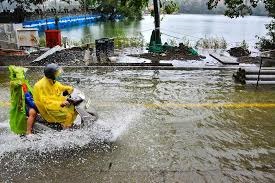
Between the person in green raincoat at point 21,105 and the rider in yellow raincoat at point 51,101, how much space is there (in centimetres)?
18

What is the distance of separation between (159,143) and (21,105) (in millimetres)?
2786

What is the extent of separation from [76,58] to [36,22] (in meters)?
36.9

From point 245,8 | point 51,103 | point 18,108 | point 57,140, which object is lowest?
point 57,140

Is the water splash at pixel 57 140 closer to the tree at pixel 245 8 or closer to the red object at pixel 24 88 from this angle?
the red object at pixel 24 88

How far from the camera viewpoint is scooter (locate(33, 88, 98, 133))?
263 inches

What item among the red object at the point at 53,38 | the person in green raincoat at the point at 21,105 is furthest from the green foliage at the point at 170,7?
the person in green raincoat at the point at 21,105

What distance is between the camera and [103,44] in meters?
16.0

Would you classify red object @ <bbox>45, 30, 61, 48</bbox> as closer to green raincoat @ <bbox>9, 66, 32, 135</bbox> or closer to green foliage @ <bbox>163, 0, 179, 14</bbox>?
green foliage @ <bbox>163, 0, 179, 14</bbox>

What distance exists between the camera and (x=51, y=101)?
6688 millimetres

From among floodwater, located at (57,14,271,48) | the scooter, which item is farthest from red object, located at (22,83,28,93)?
floodwater, located at (57,14,271,48)

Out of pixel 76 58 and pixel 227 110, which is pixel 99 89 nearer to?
pixel 227 110

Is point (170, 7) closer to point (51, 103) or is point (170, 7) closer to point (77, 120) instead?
point (77, 120)

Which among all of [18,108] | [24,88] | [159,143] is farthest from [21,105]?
[159,143]

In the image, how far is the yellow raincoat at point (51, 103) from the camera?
664 centimetres
